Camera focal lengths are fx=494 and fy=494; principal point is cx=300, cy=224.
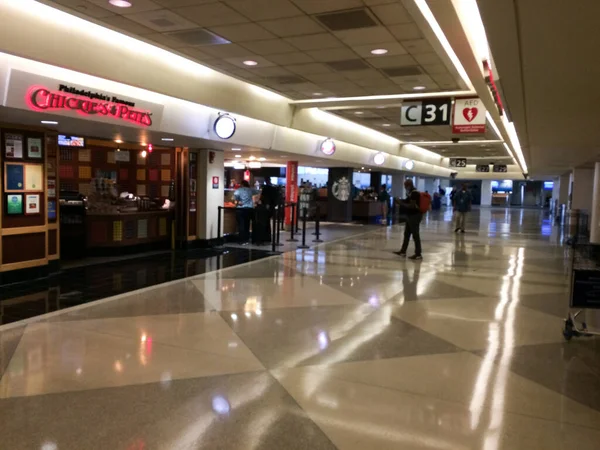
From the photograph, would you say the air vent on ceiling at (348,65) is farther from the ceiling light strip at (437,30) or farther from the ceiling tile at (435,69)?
the ceiling light strip at (437,30)

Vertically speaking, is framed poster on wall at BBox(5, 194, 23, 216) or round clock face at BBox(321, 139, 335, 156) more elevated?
round clock face at BBox(321, 139, 335, 156)

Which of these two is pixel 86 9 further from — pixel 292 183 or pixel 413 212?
pixel 292 183

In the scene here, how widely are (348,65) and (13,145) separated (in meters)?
5.32

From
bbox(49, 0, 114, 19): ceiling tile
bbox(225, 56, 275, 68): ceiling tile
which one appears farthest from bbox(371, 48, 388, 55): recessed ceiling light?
bbox(49, 0, 114, 19): ceiling tile

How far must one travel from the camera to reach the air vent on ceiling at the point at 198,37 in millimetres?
6395

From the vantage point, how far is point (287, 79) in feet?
29.7

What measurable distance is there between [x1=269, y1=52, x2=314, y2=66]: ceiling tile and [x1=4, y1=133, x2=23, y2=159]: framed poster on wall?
4.10 metres

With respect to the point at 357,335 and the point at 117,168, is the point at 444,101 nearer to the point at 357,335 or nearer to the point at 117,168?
the point at 357,335

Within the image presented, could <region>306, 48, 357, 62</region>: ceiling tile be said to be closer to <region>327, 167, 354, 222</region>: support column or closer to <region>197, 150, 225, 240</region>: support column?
<region>197, 150, 225, 240</region>: support column

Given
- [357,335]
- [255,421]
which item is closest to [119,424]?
[255,421]

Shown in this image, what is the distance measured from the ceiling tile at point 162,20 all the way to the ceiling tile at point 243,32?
1.20 ft

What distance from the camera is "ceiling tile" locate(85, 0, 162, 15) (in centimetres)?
541

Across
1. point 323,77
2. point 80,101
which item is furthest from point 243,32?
point 323,77

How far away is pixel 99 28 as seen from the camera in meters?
6.64
